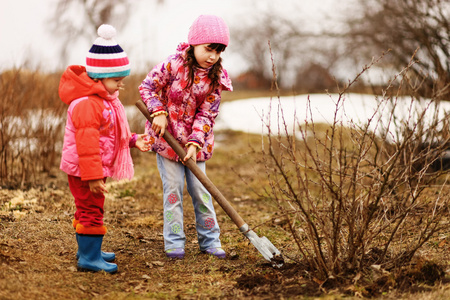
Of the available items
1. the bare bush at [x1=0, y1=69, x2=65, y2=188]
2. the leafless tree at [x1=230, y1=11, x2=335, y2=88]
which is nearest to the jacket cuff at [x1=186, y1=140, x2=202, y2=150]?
the bare bush at [x1=0, y1=69, x2=65, y2=188]

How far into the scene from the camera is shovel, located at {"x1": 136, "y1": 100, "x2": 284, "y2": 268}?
3.44 meters

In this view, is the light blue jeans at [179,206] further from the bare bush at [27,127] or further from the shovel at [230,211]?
the bare bush at [27,127]

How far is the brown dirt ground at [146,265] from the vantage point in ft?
9.50

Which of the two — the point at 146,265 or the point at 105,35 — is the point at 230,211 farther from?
the point at 105,35

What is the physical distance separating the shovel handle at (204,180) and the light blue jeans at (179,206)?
239 millimetres

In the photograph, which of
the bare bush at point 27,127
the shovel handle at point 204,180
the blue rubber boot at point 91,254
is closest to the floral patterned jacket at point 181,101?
the shovel handle at point 204,180

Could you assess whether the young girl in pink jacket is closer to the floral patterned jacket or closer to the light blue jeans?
the floral patterned jacket

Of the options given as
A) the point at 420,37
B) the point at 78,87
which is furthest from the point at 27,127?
the point at 420,37

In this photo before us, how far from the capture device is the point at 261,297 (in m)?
2.88

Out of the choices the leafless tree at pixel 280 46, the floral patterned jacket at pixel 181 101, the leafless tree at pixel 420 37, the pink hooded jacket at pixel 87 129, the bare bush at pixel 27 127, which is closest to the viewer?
the pink hooded jacket at pixel 87 129

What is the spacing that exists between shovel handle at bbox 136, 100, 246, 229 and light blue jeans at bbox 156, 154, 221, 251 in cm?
24

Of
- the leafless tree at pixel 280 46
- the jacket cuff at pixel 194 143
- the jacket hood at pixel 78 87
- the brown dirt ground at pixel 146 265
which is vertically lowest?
the brown dirt ground at pixel 146 265

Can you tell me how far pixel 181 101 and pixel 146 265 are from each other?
1.23 metres

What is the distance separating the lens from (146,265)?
143 inches
